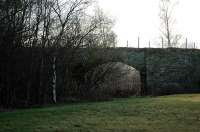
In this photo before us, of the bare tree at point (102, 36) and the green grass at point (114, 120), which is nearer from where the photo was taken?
the green grass at point (114, 120)

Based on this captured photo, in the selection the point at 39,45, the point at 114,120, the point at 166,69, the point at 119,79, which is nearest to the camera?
the point at 114,120

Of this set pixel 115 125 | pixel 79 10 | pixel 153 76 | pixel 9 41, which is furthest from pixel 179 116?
pixel 153 76

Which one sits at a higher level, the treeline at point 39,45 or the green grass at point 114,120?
the treeline at point 39,45

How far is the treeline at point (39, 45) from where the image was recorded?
48.8 feet

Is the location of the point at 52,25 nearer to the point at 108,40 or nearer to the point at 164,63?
the point at 108,40

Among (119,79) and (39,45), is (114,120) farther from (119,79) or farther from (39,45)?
(119,79)

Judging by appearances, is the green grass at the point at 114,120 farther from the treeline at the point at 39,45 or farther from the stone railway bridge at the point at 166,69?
the stone railway bridge at the point at 166,69

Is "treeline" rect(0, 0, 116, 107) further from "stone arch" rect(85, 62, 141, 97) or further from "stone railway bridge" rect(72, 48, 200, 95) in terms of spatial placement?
"stone railway bridge" rect(72, 48, 200, 95)

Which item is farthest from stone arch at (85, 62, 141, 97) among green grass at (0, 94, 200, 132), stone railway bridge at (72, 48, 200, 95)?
green grass at (0, 94, 200, 132)

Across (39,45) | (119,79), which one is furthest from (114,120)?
(119,79)

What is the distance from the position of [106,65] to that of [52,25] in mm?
4352

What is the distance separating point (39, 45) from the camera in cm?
1627

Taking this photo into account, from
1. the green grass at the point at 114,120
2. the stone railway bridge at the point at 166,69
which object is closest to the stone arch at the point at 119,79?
the stone railway bridge at the point at 166,69

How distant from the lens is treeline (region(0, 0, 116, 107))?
48.8 feet
